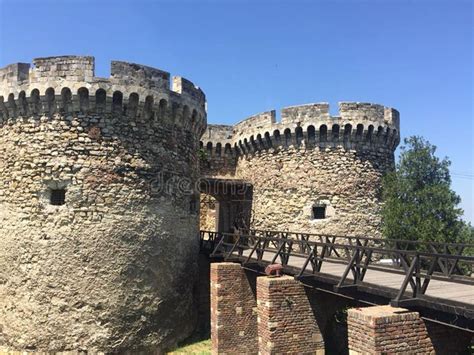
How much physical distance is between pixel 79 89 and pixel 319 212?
34.5 feet

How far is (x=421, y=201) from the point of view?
50.4 ft

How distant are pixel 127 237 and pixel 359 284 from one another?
656 centimetres

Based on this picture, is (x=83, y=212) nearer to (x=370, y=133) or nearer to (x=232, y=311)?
(x=232, y=311)

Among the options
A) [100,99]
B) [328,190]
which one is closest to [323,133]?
[328,190]

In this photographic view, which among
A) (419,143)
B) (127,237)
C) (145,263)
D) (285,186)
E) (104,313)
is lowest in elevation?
(104,313)

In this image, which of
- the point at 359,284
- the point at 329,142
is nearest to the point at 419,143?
the point at 329,142

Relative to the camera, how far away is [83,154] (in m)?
11.1

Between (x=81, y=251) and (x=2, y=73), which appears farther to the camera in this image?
(x=2, y=73)

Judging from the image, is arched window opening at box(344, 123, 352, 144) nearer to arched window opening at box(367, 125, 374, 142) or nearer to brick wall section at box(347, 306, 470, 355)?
arched window opening at box(367, 125, 374, 142)

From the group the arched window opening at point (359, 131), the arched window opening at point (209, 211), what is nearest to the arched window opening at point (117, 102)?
the arched window opening at point (209, 211)

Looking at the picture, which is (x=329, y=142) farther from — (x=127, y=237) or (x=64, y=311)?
(x=64, y=311)

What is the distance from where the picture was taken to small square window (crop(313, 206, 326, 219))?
16578mm

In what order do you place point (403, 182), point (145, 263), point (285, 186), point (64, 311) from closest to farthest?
point (64, 311) → point (145, 263) → point (403, 182) → point (285, 186)

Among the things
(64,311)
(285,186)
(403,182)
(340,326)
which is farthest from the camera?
(285,186)
